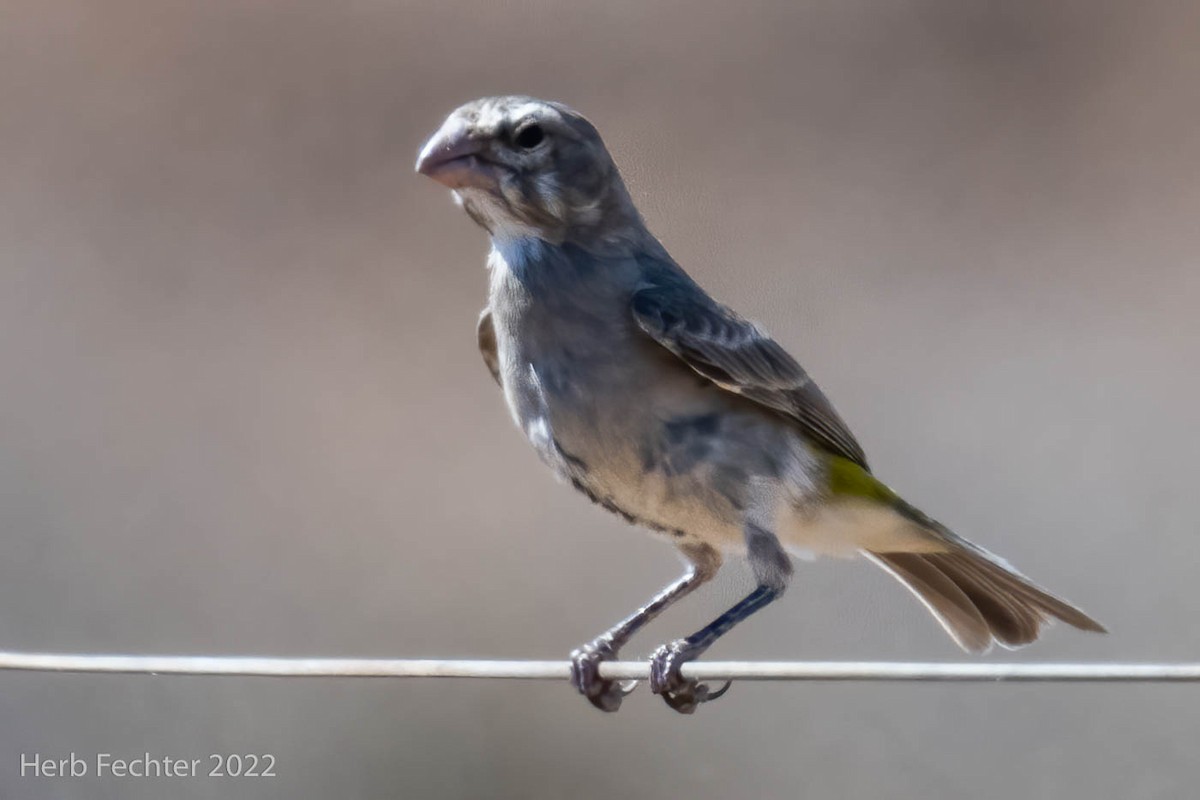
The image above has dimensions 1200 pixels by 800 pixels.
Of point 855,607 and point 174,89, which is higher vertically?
point 174,89

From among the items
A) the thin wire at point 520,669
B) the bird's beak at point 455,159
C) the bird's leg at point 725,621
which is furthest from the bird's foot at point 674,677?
the bird's beak at point 455,159

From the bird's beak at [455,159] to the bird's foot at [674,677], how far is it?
0.93 metres

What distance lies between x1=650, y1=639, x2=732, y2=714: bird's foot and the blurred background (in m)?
0.33

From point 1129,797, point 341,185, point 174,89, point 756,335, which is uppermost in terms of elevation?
point 174,89

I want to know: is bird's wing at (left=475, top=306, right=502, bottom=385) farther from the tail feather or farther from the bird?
the tail feather

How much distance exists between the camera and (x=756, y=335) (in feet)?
11.1

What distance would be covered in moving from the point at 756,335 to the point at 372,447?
2.38 meters

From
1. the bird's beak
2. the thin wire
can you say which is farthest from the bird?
the thin wire

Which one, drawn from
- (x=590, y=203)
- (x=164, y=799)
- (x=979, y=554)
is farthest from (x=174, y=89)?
(x=979, y=554)

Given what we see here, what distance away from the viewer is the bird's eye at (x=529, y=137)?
3145mm

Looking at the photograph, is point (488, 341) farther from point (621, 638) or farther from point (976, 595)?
point (976, 595)

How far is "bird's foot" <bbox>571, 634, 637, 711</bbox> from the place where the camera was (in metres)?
3.26

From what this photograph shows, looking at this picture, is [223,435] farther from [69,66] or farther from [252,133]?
[69,66]

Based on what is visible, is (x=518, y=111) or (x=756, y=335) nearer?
(x=518, y=111)
